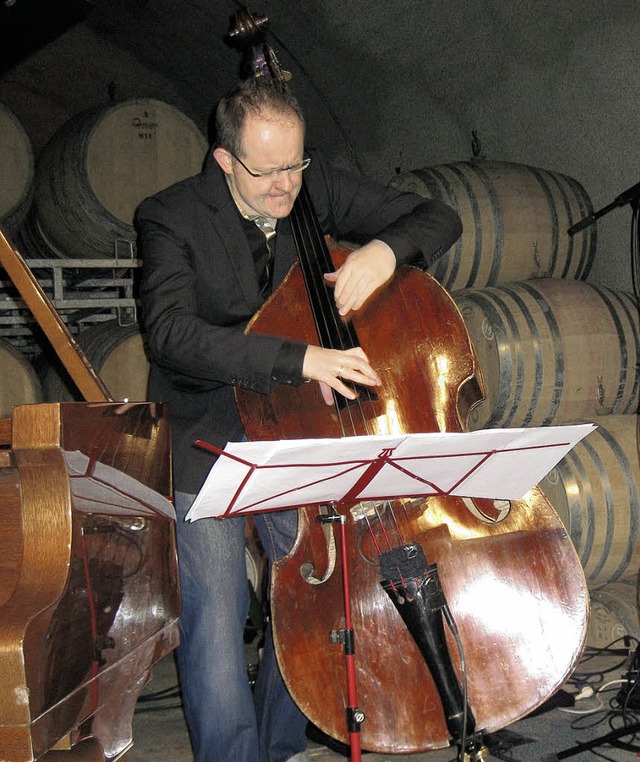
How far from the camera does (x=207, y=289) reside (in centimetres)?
185

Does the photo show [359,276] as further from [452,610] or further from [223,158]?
[452,610]

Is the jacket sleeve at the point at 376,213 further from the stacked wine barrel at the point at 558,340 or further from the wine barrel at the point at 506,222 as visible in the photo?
the wine barrel at the point at 506,222

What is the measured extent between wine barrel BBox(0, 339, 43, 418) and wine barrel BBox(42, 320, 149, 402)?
153 mm

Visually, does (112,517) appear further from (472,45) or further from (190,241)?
(472,45)

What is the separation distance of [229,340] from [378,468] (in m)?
0.48

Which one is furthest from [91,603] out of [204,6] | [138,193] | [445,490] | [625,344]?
[204,6]

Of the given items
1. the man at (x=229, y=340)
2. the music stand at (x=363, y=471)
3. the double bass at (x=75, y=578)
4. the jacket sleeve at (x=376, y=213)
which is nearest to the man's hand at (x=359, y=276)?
the man at (x=229, y=340)

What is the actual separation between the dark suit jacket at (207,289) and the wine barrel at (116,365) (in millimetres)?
1775

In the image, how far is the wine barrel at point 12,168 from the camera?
376cm

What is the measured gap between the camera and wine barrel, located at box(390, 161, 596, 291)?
11.7 ft

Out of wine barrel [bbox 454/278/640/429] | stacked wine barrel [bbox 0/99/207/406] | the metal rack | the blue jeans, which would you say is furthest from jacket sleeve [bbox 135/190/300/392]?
the metal rack

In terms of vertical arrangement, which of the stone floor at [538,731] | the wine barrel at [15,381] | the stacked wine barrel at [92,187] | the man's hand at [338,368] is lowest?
the stone floor at [538,731]

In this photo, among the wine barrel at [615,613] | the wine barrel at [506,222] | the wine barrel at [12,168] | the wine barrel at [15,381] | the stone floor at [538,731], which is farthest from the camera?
the wine barrel at [12,168]

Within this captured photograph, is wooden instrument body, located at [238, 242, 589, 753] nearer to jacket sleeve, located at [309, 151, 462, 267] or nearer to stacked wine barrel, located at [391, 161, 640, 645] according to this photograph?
jacket sleeve, located at [309, 151, 462, 267]
